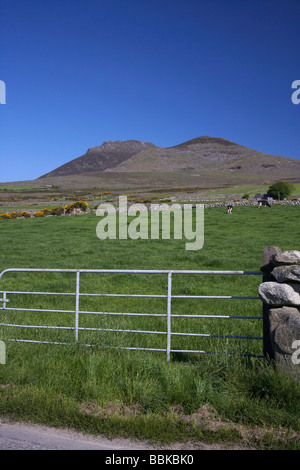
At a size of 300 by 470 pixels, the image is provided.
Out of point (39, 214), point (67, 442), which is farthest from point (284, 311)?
point (39, 214)

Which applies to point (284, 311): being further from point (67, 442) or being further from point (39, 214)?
point (39, 214)

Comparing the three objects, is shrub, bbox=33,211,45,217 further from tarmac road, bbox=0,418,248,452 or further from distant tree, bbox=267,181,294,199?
tarmac road, bbox=0,418,248,452

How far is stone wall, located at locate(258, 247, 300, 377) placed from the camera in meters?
4.20

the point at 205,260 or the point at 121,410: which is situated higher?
the point at 205,260

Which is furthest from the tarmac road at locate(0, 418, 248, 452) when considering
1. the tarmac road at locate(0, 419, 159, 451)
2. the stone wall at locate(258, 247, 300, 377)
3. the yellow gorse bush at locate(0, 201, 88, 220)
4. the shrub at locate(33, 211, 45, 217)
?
the shrub at locate(33, 211, 45, 217)

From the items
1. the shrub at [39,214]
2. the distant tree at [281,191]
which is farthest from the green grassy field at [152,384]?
the distant tree at [281,191]

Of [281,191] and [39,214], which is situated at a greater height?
[281,191]

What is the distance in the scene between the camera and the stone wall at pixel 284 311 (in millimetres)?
4195

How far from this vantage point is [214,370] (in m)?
4.79

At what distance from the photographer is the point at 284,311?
4309mm

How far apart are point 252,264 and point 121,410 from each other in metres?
12.4

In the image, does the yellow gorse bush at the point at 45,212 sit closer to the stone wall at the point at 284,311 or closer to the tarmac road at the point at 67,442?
the tarmac road at the point at 67,442

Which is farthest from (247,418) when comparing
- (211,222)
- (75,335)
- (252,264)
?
(211,222)
